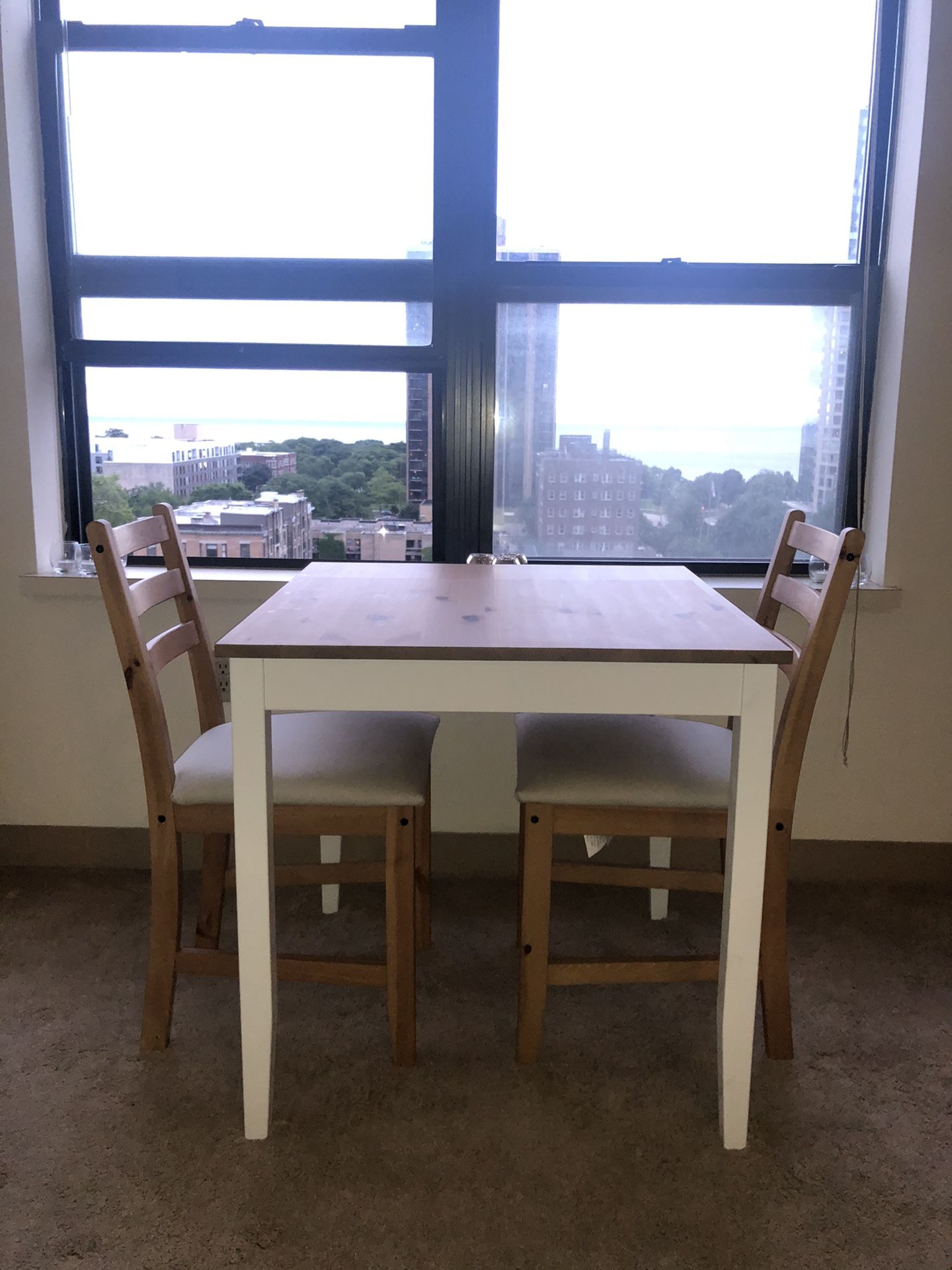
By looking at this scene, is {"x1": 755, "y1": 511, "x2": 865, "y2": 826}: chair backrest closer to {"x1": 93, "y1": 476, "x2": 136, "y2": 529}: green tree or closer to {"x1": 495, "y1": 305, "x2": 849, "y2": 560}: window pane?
{"x1": 495, "y1": 305, "x2": 849, "y2": 560}: window pane

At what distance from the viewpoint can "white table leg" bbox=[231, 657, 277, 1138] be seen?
139cm

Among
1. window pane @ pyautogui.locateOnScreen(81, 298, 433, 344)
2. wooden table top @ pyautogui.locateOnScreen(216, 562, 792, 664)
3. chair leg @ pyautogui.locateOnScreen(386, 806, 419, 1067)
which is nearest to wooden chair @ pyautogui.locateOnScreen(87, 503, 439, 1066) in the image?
chair leg @ pyautogui.locateOnScreen(386, 806, 419, 1067)

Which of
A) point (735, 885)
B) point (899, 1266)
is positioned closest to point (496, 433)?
point (735, 885)

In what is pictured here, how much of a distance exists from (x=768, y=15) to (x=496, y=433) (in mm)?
1138

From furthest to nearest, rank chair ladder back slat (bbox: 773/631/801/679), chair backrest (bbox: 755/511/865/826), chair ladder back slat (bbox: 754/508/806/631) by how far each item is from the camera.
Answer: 1. chair ladder back slat (bbox: 754/508/806/631)
2. chair backrest (bbox: 755/511/865/826)
3. chair ladder back slat (bbox: 773/631/801/679)

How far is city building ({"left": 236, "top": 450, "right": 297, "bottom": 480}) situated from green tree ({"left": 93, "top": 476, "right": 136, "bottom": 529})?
0.99 ft

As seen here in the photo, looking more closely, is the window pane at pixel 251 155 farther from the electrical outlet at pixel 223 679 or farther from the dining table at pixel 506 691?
the dining table at pixel 506 691

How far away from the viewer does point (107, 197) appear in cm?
238

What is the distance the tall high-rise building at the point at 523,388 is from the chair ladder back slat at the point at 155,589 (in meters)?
0.89

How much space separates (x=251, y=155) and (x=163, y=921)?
174cm

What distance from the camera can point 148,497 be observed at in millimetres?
2488

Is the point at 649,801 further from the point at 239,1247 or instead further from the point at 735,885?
the point at 239,1247

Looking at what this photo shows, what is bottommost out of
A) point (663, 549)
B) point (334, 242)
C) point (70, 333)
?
point (663, 549)

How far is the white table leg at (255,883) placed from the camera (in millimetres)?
1393
